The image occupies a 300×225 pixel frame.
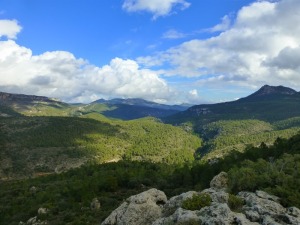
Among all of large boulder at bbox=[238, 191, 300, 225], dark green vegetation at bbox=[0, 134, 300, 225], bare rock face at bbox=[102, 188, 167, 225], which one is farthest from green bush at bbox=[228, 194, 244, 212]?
dark green vegetation at bbox=[0, 134, 300, 225]

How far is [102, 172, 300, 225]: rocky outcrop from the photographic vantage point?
30.2 m

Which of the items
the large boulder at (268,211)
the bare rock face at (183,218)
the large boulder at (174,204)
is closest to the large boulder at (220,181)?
the large boulder at (174,204)

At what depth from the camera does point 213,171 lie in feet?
344

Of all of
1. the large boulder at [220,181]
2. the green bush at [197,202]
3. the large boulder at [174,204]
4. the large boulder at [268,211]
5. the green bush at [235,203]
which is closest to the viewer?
the large boulder at [268,211]

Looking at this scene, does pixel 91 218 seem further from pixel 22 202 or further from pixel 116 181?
pixel 22 202

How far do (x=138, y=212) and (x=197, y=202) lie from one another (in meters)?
9.95

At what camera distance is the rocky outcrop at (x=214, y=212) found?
30.2 m

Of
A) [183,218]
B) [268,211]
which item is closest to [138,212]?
[183,218]

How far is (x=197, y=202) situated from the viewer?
34656 millimetres

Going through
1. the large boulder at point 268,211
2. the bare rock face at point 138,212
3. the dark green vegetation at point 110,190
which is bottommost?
the dark green vegetation at point 110,190

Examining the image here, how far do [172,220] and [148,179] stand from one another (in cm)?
8878

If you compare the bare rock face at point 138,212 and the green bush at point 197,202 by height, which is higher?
the green bush at point 197,202

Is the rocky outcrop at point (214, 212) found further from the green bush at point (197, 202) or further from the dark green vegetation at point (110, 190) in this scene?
the dark green vegetation at point (110, 190)

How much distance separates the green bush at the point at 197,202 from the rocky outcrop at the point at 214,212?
59 centimetres
